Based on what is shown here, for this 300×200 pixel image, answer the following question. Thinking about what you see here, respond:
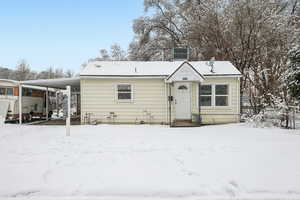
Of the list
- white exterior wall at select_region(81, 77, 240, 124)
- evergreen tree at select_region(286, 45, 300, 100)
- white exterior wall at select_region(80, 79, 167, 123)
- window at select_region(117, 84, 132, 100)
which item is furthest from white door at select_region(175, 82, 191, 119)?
evergreen tree at select_region(286, 45, 300, 100)

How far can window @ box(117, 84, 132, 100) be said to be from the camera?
12.4 metres

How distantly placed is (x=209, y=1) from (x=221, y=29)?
10.4ft

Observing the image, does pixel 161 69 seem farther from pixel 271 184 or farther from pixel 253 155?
pixel 271 184

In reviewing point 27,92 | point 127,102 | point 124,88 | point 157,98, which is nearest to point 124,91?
point 124,88

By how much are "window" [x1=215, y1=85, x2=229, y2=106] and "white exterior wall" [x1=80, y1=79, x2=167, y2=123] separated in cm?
315

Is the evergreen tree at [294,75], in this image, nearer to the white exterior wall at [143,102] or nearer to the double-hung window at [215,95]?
the white exterior wall at [143,102]

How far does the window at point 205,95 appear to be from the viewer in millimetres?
12438

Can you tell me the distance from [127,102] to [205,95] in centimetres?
475

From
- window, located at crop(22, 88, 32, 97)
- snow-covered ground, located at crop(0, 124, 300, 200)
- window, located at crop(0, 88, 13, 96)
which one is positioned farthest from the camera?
window, located at crop(22, 88, 32, 97)

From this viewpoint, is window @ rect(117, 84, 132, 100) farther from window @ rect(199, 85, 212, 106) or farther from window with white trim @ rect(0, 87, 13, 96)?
window with white trim @ rect(0, 87, 13, 96)

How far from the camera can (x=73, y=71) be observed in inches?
2237

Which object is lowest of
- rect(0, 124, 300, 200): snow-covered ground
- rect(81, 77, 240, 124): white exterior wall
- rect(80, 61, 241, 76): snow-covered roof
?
rect(0, 124, 300, 200): snow-covered ground

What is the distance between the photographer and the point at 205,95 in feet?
40.9

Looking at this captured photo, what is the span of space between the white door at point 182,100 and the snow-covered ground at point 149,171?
20.2ft
